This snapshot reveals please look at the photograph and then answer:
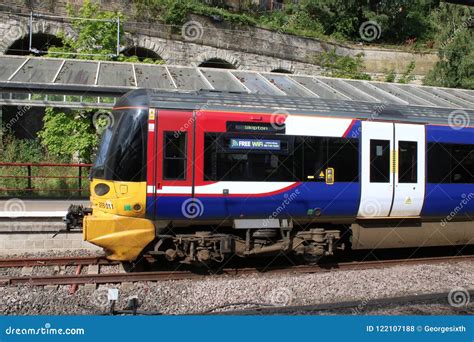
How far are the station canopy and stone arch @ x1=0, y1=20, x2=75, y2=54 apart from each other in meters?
9.35

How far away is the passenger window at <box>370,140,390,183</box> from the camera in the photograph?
921cm

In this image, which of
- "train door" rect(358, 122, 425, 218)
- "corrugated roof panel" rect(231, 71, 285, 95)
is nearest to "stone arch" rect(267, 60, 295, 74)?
"corrugated roof panel" rect(231, 71, 285, 95)

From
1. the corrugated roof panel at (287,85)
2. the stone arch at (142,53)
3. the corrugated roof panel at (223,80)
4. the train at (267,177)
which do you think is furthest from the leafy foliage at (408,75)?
the train at (267,177)

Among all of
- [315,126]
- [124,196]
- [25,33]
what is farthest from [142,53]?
[124,196]

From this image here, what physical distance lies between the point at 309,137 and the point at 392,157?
74.3 inches

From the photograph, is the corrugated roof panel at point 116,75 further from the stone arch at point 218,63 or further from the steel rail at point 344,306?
the stone arch at point 218,63

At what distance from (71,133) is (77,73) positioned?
5.20 metres

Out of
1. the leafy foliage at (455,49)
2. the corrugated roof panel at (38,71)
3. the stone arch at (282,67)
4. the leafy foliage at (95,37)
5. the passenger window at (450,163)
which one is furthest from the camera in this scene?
the stone arch at (282,67)

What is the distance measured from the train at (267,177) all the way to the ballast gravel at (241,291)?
595mm

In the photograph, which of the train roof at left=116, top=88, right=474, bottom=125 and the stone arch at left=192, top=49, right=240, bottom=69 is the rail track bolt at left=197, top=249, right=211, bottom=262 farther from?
the stone arch at left=192, top=49, right=240, bottom=69

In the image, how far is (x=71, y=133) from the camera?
1733cm

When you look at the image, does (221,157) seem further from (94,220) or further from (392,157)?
(392,157)

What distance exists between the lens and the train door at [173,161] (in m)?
8.06

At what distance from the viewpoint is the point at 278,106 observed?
29.2 feet
